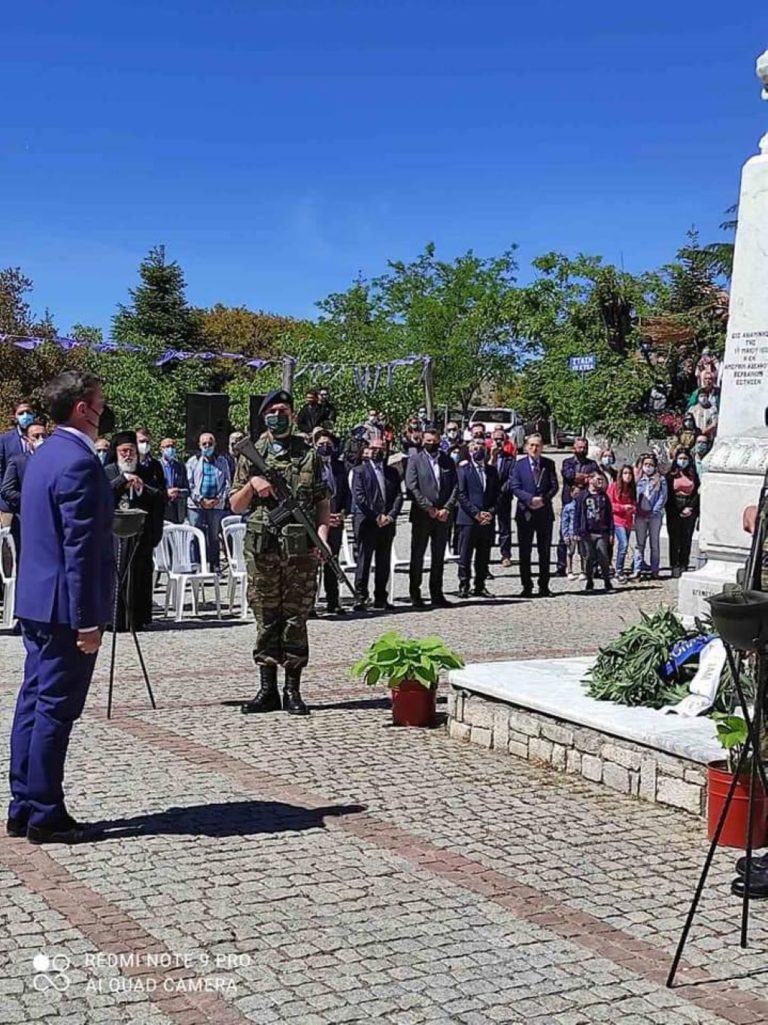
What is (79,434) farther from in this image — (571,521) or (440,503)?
(571,521)

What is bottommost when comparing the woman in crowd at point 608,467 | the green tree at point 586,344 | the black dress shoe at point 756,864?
the black dress shoe at point 756,864

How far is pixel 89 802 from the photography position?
6.59 metres

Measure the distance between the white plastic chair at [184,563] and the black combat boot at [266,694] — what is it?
502cm

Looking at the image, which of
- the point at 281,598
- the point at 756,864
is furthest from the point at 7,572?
the point at 756,864

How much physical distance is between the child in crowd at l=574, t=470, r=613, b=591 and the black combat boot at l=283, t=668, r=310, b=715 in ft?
29.0

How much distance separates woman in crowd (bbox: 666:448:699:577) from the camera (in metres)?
18.7

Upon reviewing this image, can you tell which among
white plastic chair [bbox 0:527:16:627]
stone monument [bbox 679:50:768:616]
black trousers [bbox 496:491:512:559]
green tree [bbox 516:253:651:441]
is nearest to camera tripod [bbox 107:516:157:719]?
white plastic chair [bbox 0:527:16:627]

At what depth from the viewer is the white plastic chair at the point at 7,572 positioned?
12.8m

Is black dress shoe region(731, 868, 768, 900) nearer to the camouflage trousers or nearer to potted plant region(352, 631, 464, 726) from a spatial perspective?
potted plant region(352, 631, 464, 726)

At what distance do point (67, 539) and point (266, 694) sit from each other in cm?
355

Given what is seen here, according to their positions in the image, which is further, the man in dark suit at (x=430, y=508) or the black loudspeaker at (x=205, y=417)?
the black loudspeaker at (x=205, y=417)

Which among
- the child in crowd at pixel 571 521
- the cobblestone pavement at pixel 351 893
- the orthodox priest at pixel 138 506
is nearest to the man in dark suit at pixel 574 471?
the child in crowd at pixel 571 521

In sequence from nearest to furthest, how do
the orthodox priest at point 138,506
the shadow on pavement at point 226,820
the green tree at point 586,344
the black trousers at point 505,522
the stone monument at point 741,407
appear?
the shadow on pavement at point 226,820 < the stone monument at point 741,407 < the orthodox priest at point 138,506 < the black trousers at point 505,522 < the green tree at point 586,344

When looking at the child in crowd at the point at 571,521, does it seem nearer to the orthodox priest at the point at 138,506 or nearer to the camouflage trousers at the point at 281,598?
the orthodox priest at the point at 138,506
